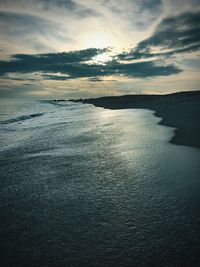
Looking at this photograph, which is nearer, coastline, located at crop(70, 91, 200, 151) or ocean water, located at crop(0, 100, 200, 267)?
ocean water, located at crop(0, 100, 200, 267)

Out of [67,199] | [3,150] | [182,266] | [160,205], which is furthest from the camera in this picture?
[3,150]

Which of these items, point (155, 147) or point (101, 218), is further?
point (155, 147)

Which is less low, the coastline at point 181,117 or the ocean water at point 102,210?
the coastline at point 181,117

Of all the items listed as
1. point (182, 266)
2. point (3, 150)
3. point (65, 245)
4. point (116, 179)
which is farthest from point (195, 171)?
point (3, 150)

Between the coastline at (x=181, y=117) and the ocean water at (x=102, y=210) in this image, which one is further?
the coastline at (x=181, y=117)

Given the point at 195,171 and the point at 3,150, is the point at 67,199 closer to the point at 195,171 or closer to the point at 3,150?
the point at 195,171

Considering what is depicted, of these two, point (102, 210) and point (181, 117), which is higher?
point (181, 117)

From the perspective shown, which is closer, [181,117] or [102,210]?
[102,210]

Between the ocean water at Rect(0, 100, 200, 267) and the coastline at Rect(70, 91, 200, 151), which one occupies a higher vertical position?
the coastline at Rect(70, 91, 200, 151)
